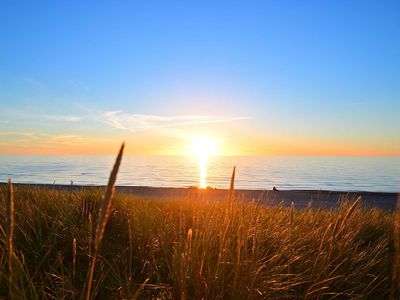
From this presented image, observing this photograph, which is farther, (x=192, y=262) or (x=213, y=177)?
(x=213, y=177)

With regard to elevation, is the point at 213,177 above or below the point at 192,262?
above

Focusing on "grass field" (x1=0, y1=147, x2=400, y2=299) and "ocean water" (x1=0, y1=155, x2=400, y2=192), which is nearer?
"grass field" (x1=0, y1=147, x2=400, y2=299)

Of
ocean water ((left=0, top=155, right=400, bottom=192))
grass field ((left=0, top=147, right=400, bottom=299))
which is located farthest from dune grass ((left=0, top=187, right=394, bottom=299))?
ocean water ((left=0, top=155, right=400, bottom=192))

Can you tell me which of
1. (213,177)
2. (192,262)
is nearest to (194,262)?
(192,262)

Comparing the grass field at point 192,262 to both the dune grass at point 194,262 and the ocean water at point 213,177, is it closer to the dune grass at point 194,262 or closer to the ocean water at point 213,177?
the dune grass at point 194,262

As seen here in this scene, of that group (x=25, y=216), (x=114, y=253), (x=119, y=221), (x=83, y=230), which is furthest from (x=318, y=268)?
(x=25, y=216)

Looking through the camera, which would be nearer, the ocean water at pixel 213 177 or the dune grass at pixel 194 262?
the dune grass at pixel 194 262

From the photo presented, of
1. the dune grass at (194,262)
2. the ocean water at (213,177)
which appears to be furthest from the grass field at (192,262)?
the ocean water at (213,177)

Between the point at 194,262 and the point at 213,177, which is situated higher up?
the point at 213,177

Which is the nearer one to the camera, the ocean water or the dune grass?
the dune grass

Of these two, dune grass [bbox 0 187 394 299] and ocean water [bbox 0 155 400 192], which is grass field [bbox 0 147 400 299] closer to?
dune grass [bbox 0 187 394 299]

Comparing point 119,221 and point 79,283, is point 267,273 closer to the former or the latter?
point 79,283

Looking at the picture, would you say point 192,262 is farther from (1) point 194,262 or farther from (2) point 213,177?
(2) point 213,177

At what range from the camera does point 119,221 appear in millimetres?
4906
